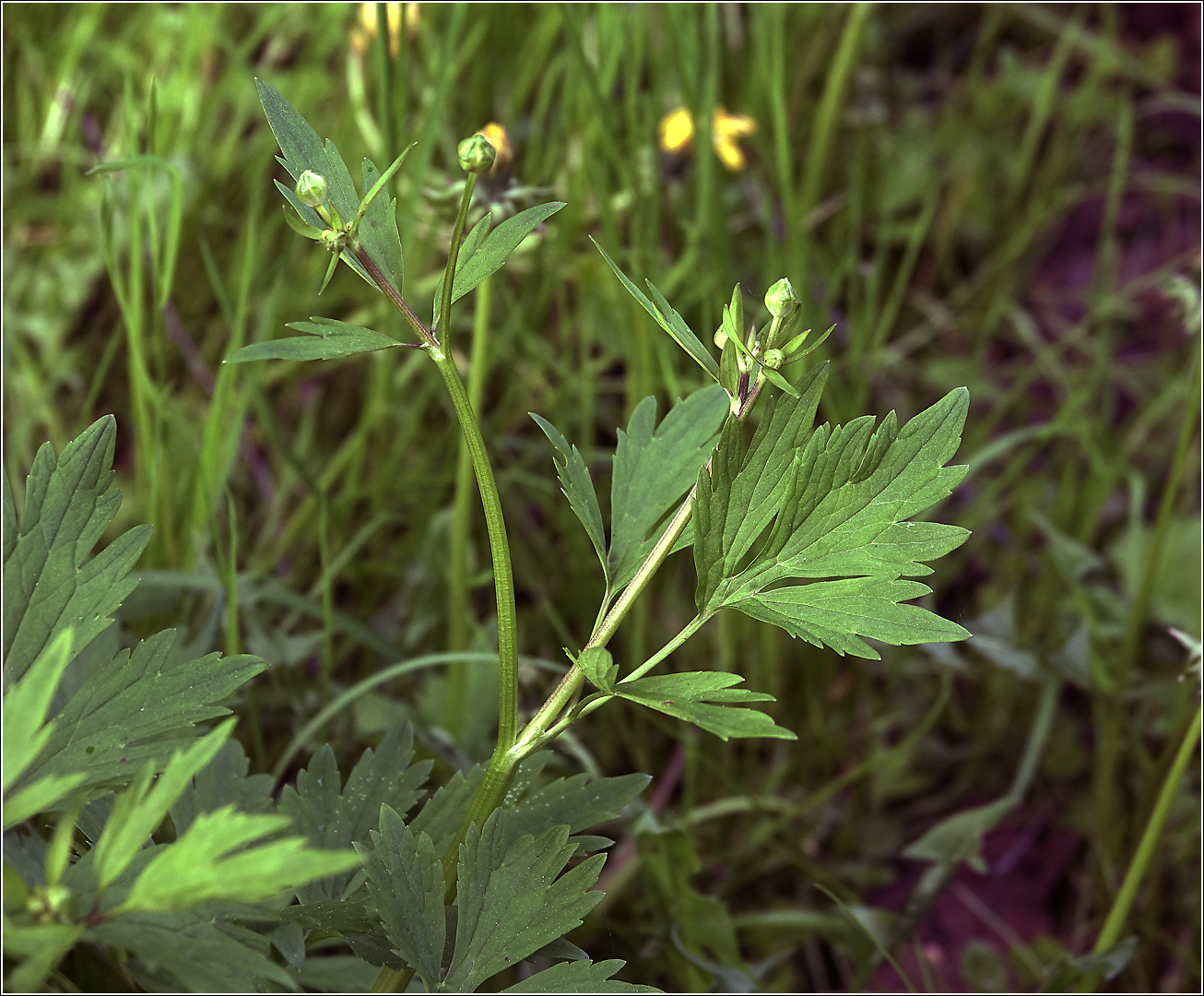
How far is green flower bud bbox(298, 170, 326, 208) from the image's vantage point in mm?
435

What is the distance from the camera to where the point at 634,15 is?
1053mm

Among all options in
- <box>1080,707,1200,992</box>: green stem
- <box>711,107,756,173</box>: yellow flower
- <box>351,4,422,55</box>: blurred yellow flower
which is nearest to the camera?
<box>1080,707,1200,992</box>: green stem

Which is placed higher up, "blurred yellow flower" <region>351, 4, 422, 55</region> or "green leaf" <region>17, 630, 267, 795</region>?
"blurred yellow flower" <region>351, 4, 422, 55</region>

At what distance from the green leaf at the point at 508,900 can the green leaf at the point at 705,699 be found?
103 millimetres

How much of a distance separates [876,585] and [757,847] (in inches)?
23.1

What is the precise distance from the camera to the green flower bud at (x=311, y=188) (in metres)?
0.44

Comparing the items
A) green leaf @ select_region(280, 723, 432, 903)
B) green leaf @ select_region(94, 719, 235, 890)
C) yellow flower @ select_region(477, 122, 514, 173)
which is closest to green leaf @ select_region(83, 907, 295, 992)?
green leaf @ select_region(94, 719, 235, 890)

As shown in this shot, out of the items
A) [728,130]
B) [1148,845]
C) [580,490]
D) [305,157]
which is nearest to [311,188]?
[305,157]

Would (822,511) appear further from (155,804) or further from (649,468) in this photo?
(155,804)

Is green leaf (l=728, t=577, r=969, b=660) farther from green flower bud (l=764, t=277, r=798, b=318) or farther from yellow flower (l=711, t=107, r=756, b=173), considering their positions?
yellow flower (l=711, t=107, r=756, b=173)

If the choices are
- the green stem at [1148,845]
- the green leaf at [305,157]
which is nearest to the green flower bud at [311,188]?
the green leaf at [305,157]

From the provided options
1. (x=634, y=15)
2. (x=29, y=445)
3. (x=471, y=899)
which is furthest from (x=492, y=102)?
(x=471, y=899)

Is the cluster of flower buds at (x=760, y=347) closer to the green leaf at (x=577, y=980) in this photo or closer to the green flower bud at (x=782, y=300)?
the green flower bud at (x=782, y=300)

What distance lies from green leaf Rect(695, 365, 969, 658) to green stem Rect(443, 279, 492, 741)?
0.36 meters
